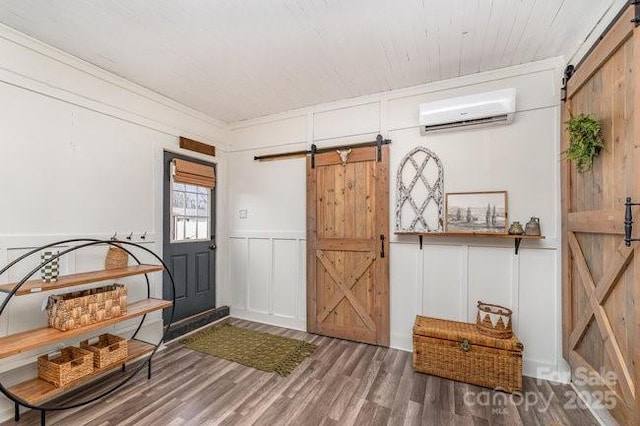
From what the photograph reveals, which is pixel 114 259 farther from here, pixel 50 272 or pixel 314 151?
pixel 314 151

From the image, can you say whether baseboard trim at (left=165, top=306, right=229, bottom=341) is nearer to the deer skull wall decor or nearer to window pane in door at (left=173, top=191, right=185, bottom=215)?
window pane in door at (left=173, top=191, right=185, bottom=215)

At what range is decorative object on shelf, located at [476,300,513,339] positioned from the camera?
2510mm

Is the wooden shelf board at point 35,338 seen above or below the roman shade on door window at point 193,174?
below

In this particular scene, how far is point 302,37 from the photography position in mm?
2334

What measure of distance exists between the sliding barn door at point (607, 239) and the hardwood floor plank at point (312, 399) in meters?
0.50

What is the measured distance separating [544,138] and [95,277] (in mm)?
3984

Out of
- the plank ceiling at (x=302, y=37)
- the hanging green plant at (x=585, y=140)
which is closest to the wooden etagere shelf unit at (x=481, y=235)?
the hanging green plant at (x=585, y=140)

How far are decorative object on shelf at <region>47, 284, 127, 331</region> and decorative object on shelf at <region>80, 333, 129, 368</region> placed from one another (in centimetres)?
26

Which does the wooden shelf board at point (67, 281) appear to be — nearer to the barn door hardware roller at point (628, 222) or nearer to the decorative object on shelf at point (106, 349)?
the decorative object on shelf at point (106, 349)

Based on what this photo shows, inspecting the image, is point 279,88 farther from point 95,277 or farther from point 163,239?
point 95,277

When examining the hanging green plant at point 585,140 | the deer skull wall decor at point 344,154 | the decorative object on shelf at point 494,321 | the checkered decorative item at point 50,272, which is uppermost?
the deer skull wall decor at point 344,154

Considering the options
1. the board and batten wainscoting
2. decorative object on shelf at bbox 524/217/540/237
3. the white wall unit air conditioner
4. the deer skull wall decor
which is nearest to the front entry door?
the board and batten wainscoting

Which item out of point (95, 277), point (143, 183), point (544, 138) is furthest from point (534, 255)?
point (143, 183)

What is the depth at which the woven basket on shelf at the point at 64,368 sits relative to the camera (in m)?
2.08
